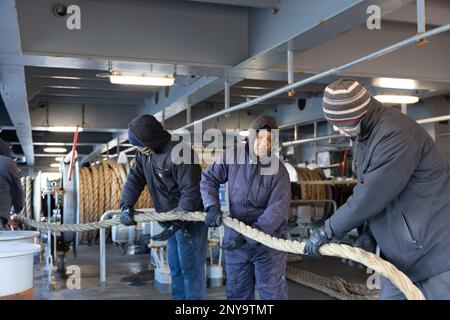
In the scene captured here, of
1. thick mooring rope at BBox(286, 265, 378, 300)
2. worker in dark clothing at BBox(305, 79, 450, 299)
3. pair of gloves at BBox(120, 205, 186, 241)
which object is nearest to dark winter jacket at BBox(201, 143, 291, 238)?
pair of gloves at BBox(120, 205, 186, 241)

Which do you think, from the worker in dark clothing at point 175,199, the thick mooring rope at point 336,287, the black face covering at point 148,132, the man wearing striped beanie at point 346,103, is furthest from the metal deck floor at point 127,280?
the man wearing striped beanie at point 346,103

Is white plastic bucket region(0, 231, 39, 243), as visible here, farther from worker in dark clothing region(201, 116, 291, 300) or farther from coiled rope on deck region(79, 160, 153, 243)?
coiled rope on deck region(79, 160, 153, 243)

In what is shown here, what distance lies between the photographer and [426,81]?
563 centimetres

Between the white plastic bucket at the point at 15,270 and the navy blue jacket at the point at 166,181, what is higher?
the navy blue jacket at the point at 166,181

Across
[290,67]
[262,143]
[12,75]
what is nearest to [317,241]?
[262,143]

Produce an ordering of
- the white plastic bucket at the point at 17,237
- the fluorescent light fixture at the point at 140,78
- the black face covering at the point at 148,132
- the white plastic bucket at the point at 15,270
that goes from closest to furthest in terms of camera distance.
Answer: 1. the white plastic bucket at the point at 15,270
2. the white plastic bucket at the point at 17,237
3. the black face covering at the point at 148,132
4. the fluorescent light fixture at the point at 140,78

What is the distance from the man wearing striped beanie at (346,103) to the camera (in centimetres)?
216

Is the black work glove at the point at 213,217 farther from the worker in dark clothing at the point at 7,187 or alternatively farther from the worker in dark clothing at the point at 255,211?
the worker in dark clothing at the point at 7,187

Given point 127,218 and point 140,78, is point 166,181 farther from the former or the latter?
point 140,78

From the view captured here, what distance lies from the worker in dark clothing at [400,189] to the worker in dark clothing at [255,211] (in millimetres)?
1204

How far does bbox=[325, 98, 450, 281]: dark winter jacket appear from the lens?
204 cm

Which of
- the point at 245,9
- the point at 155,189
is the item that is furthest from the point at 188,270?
the point at 245,9

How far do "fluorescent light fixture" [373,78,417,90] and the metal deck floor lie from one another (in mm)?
2391
